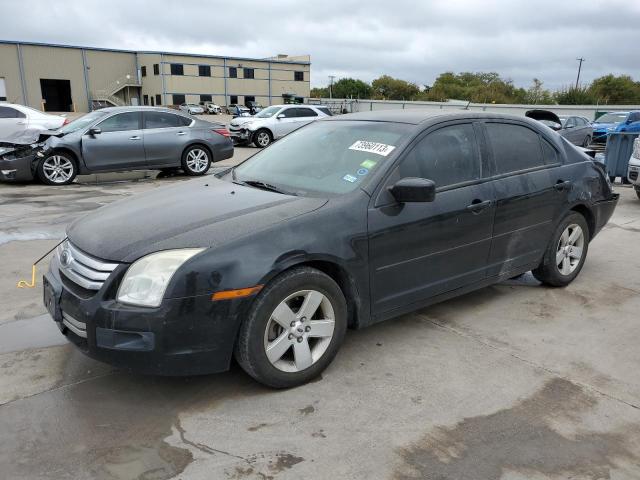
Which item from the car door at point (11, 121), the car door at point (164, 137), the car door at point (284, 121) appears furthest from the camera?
the car door at point (284, 121)

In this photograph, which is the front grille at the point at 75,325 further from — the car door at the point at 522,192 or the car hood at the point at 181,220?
the car door at the point at 522,192

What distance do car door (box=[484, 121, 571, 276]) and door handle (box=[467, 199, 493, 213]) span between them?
136mm

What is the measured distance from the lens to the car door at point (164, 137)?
11.5 metres

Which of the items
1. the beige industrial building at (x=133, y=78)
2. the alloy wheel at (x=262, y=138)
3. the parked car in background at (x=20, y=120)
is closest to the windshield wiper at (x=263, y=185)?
the parked car in background at (x=20, y=120)

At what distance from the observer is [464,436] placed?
283 centimetres

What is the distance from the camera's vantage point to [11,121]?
12711 millimetres

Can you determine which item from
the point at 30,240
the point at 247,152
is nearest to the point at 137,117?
the point at 30,240

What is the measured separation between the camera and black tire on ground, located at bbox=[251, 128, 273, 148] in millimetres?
20281

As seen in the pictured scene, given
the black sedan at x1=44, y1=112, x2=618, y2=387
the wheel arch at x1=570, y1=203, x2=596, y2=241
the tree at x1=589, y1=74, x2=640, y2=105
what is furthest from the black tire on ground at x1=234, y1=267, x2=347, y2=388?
the tree at x1=589, y1=74, x2=640, y2=105

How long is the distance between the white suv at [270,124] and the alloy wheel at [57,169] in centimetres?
994

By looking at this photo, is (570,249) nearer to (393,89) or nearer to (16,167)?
(16,167)

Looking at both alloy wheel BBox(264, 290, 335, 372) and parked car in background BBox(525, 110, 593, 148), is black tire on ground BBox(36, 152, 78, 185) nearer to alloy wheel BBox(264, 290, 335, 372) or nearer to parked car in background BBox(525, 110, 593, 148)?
alloy wheel BBox(264, 290, 335, 372)

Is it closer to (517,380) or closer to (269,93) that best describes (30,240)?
(517,380)

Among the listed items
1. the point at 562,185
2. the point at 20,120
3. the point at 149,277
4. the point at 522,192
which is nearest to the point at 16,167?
the point at 20,120
